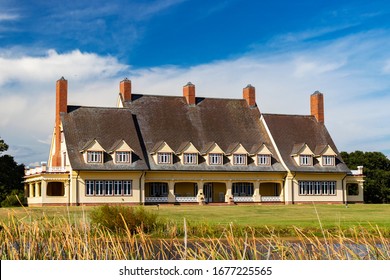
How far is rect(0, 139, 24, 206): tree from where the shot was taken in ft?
202

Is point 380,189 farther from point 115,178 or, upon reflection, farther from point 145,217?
point 145,217

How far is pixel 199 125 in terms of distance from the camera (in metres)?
63.3

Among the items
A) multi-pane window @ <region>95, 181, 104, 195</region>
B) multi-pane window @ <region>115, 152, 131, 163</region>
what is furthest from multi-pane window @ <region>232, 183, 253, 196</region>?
multi-pane window @ <region>95, 181, 104, 195</region>

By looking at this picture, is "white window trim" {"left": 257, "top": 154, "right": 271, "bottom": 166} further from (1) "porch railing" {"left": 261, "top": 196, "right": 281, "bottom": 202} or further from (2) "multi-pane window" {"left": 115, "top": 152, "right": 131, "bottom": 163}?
(2) "multi-pane window" {"left": 115, "top": 152, "right": 131, "bottom": 163}

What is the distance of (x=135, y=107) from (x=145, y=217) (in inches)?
1501

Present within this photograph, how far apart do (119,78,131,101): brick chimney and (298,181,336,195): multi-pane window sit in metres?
17.4

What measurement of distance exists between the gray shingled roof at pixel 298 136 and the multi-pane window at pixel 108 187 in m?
14.6

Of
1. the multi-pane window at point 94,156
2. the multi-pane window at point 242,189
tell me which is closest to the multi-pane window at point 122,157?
the multi-pane window at point 94,156

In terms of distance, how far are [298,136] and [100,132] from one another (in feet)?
60.9

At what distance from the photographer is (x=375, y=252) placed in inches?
496

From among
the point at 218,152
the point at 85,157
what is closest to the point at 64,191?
the point at 85,157

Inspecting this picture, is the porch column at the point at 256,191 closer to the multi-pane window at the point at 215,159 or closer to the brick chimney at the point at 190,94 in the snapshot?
the multi-pane window at the point at 215,159

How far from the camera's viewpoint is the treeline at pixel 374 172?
73.1m

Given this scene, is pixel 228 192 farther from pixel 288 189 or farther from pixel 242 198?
pixel 288 189
